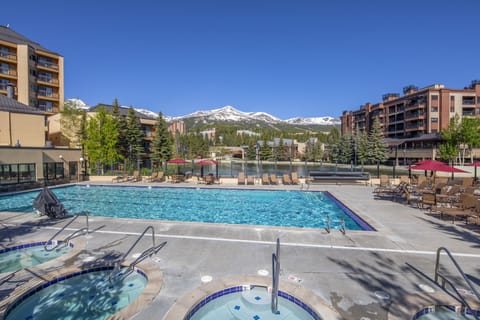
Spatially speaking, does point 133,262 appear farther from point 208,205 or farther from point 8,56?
point 8,56

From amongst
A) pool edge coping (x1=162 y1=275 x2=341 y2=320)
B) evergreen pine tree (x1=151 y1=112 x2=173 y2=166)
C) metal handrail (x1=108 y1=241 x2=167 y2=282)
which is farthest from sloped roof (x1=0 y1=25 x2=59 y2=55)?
→ pool edge coping (x1=162 y1=275 x2=341 y2=320)

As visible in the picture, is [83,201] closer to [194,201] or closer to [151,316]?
[194,201]

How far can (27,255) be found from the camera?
669 cm

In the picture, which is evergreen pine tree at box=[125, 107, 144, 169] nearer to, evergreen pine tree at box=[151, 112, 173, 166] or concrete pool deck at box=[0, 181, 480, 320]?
evergreen pine tree at box=[151, 112, 173, 166]

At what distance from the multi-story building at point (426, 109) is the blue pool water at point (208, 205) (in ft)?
142

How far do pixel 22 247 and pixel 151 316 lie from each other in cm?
561

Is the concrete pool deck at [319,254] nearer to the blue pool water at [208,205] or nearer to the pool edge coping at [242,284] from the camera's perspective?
the pool edge coping at [242,284]

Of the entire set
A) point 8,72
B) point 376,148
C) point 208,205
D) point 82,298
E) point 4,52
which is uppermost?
point 4,52

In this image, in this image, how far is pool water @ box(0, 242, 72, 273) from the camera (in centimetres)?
612

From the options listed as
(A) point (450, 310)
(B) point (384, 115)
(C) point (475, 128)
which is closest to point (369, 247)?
(A) point (450, 310)

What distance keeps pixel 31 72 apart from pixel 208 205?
3533cm

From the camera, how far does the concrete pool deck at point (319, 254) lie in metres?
4.29

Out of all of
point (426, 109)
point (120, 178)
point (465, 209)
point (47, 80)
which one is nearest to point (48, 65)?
point (47, 80)

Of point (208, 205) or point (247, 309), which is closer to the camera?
point (247, 309)
